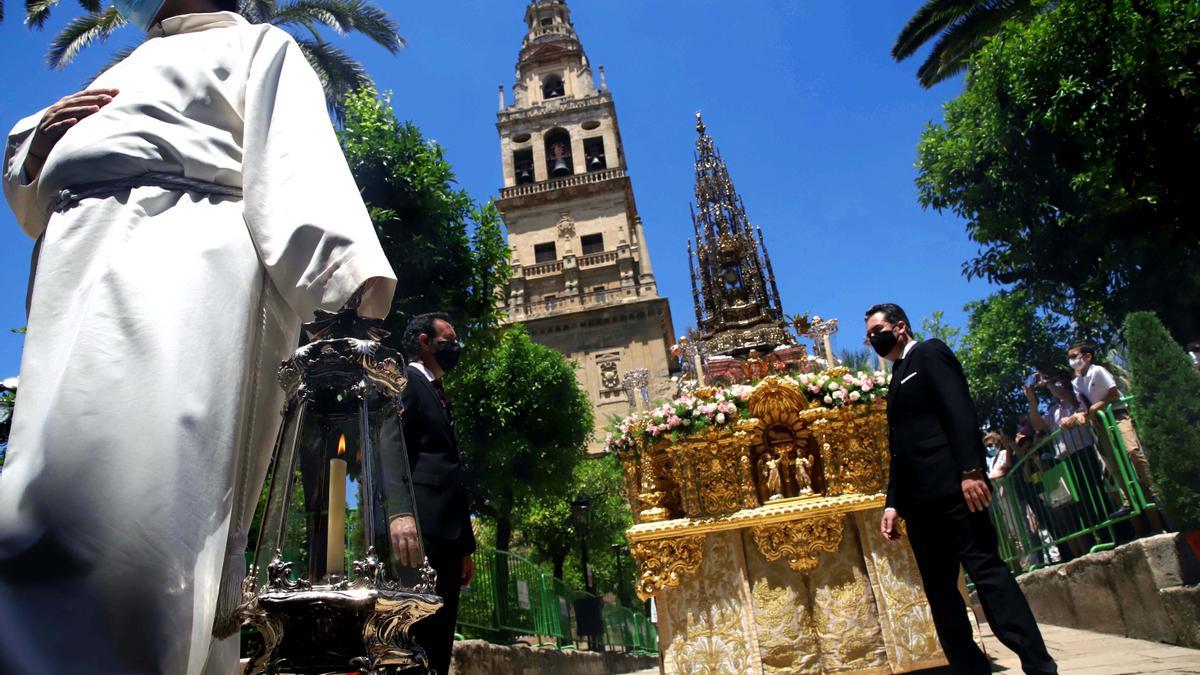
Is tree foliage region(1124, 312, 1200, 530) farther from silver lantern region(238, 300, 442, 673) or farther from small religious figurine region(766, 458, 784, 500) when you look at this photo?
silver lantern region(238, 300, 442, 673)

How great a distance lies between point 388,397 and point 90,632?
2.47 ft

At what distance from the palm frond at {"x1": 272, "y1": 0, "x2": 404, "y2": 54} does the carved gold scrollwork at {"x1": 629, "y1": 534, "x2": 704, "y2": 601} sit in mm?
14400

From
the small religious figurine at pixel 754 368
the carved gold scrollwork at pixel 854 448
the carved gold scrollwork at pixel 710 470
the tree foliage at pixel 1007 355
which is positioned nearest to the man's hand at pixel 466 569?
the carved gold scrollwork at pixel 710 470

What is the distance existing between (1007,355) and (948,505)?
74.3ft

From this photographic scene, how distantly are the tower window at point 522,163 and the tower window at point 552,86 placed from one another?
5736 millimetres

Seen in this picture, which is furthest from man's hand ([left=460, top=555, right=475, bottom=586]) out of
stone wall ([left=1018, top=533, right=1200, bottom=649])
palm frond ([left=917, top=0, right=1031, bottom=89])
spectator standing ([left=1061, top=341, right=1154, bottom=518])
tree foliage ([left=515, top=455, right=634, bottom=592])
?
tree foliage ([left=515, top=455, right=634, bottom=592])

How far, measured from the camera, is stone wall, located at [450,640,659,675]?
632cm

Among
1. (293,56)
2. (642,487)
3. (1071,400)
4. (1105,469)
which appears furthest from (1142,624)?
(293,56)

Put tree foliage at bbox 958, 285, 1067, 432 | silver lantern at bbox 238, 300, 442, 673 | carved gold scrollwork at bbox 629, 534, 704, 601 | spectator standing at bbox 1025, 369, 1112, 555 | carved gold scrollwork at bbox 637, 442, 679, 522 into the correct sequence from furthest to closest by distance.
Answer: tree foliage at bbox 958, 285, 1067, 432 → spectator standing at bbox 1025, 369, 1112, 555 → carved gold scrollwork at bbox 637, 442, 679, 522 → carved gold scrollwork at bbox 629, 534, 704, 601 → silver lantern at bbox 238, 300, 442, 673

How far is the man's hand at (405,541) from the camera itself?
1748 millimetres

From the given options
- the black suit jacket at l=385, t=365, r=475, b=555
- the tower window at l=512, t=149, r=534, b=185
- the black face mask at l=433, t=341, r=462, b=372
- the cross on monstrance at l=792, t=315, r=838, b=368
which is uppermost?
the tower window at l=512, t=149, r=534, b=185

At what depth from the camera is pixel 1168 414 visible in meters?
5.45

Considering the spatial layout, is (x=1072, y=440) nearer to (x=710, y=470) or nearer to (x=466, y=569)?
(x=710, y=470)

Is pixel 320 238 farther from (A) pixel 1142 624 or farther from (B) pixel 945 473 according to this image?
(A) pixel 1142 624
